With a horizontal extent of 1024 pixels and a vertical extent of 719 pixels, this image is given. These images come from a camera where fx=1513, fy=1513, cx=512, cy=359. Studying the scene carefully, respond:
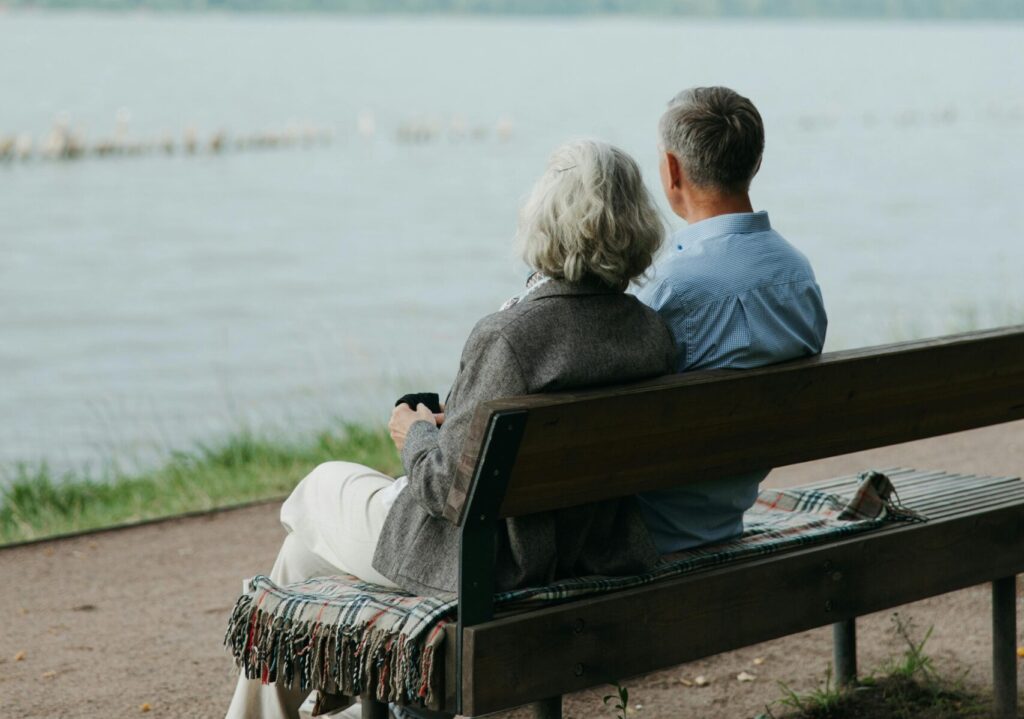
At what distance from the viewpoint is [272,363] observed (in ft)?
61.1

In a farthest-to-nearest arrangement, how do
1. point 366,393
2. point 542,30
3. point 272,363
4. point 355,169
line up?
point 542,30, point 355,169, point 272,363, point 366,393

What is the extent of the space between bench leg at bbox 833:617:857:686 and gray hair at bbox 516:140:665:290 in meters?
1.76

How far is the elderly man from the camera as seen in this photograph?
3475mm

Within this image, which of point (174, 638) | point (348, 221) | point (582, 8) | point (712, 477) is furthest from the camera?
point (582, 8)

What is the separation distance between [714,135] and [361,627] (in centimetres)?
137

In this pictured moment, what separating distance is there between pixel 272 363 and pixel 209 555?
1229 cm

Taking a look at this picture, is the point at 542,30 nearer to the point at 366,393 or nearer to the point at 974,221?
the point at 974,221

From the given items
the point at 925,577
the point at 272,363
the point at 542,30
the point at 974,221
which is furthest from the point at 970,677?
the point at 542,30

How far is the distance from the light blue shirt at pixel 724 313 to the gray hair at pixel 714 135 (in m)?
0.10

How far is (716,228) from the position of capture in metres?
3.55

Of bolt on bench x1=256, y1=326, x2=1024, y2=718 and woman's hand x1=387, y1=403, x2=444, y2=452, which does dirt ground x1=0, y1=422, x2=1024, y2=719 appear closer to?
bolt on bench x1=256, y1=326, x2=1024, y2=718

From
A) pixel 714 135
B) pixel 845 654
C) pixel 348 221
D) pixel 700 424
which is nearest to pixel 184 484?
pixel 845 654

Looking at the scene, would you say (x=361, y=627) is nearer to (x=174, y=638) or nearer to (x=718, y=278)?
(x=718, y=278)

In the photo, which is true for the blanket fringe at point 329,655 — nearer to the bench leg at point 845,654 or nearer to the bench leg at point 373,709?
the bench leg at point 373,709
